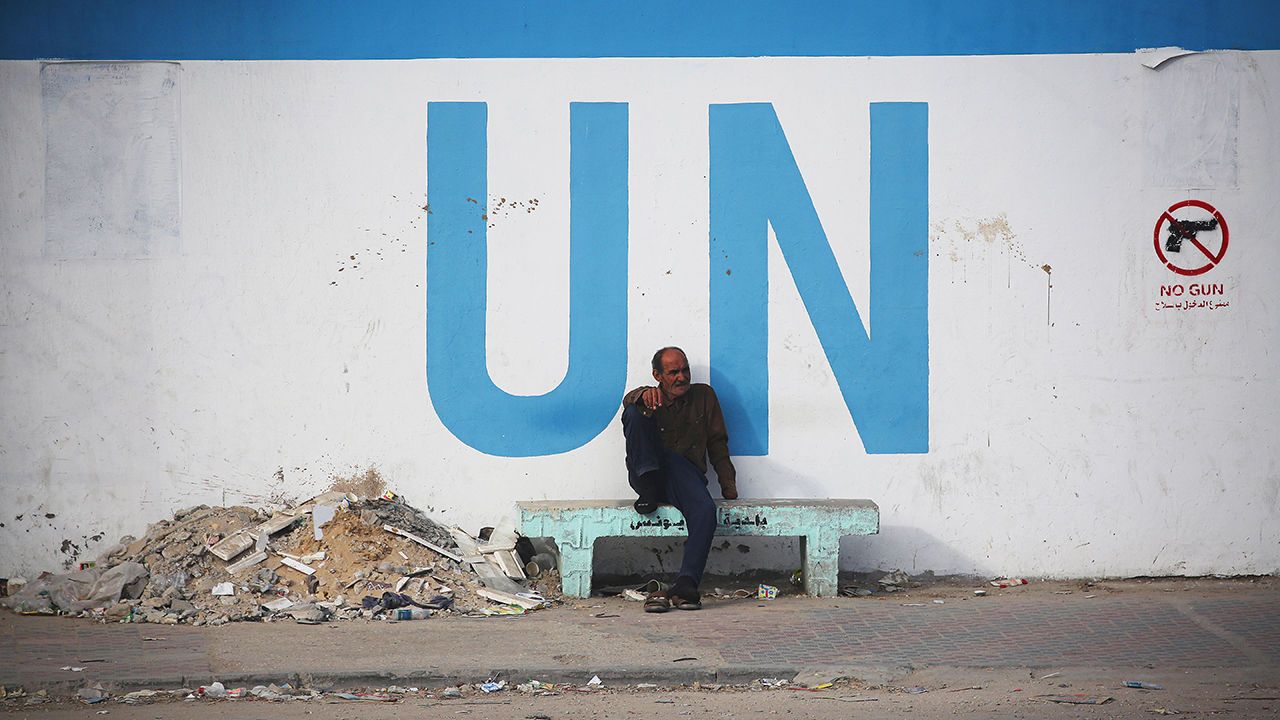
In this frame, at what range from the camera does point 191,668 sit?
586 cm

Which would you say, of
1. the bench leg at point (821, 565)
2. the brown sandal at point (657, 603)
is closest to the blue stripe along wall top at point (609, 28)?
the bench leg at point (821, 565)

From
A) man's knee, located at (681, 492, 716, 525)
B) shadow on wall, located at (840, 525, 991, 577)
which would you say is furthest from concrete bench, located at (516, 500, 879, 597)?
shadow on wall, located at (840, 525, 991, 577)

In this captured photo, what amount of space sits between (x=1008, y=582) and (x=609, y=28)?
451cm

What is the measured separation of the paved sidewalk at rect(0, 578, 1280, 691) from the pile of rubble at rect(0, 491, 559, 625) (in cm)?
19

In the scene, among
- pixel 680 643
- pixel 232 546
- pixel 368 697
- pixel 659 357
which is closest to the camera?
pixel 368 697

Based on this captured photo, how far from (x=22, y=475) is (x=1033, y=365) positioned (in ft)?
21.9

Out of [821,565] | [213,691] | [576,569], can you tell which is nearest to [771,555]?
[821,565]

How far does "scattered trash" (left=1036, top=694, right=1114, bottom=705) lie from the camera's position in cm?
543

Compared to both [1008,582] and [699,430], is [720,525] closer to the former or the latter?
[699,430]

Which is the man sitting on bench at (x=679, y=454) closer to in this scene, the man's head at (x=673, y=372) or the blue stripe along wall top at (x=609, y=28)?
the man's head at (x=673, y=372)

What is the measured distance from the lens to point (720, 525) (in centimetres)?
772

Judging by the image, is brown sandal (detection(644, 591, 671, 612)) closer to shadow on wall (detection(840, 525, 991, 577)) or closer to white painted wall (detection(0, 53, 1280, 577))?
white painted wall (detection(0, 53, 1280, 577))

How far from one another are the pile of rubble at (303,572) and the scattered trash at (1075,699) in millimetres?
3059

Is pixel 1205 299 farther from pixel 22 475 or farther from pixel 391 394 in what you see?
pixel 22 475
